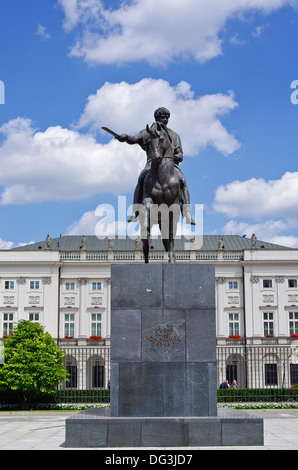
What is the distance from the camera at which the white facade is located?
59531 millimetres

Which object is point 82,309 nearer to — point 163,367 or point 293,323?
point 293,323

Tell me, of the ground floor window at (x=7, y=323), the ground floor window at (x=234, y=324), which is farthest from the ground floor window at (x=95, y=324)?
the ground floor window at (x=234, y=324)

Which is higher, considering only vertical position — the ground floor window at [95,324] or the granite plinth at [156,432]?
the ground floor window at [95,324]

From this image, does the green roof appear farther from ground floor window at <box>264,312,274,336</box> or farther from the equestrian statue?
the equestrian statue

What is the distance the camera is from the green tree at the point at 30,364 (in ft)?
89.3

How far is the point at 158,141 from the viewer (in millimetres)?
12750

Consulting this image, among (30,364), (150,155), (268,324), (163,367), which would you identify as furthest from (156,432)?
(268,324)

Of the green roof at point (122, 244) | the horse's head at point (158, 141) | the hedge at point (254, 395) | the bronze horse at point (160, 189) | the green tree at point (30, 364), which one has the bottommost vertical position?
the hedge at point (254, 395)

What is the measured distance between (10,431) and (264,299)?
46702 mm

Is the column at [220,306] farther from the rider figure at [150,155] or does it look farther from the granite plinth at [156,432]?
the granite plinth at [156,432]

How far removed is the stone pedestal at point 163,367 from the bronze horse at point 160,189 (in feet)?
3.42
